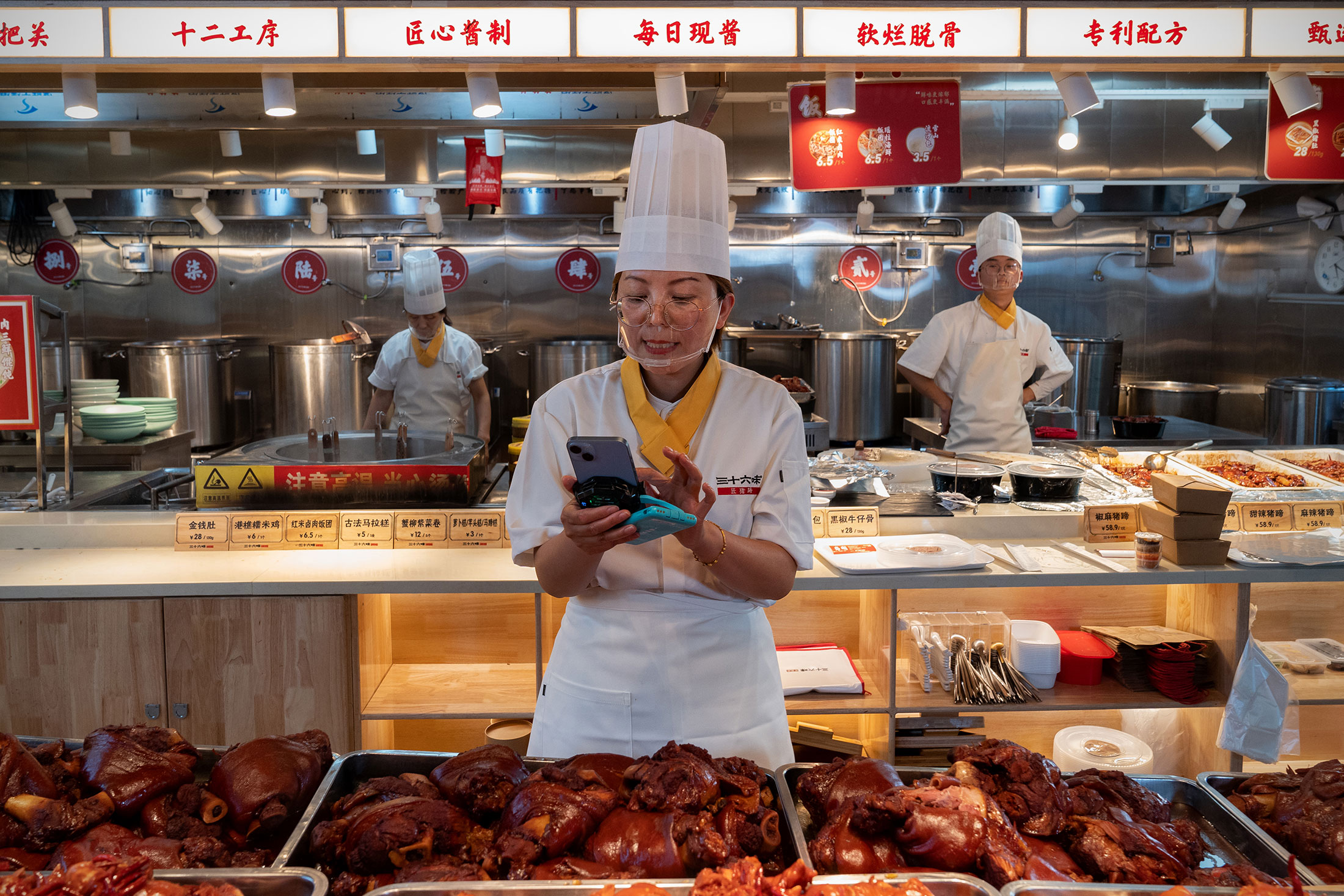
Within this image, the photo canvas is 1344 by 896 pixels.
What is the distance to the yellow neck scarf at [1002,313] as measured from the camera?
4762 mm

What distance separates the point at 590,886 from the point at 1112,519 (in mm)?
2588

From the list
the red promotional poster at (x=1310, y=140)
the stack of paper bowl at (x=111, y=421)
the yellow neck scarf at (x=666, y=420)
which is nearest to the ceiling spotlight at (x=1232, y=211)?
the red promotional poster at (x=1310, y=140)

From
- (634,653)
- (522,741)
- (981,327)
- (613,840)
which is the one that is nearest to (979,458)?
(981,327)

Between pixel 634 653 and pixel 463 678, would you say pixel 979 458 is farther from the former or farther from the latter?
pixel 634 653

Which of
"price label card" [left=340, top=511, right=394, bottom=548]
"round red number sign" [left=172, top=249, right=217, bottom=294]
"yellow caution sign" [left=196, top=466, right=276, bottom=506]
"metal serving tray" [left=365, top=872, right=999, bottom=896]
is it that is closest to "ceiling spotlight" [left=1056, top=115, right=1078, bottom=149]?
"price label card" [left=340, top=511, right=394, bottom=548]

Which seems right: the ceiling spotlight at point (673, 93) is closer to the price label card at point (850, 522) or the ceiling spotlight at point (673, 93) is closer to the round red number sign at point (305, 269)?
the price label card at point (850, 522)

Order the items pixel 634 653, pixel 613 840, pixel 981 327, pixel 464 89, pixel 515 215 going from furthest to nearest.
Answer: pixel 515 215, pixel 981 327, pixel 464 89, pixel 634 653, pixel 613 840

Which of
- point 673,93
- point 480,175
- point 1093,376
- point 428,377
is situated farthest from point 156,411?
point 1093,376

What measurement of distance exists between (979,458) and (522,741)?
208 centimetres

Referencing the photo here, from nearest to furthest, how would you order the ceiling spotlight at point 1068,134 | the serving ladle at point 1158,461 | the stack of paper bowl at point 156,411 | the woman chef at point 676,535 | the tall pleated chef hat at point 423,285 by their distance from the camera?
the woman chef at point 676,535 → the serving ladle at point 1158,461 → the ceiling spotlight at point 1068,134 → the tall pleated chef hat at point 423,285 → the stack of paper bowl at point 156,411

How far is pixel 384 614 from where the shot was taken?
3.07 meters

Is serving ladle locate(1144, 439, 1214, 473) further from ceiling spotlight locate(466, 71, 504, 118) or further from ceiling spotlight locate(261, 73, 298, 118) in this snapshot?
ceiling spotlight locate(261, 73, 298, 118)

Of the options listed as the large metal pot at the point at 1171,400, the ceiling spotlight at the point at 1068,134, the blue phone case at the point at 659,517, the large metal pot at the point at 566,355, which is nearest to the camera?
the blue phone case at the point at 659,517

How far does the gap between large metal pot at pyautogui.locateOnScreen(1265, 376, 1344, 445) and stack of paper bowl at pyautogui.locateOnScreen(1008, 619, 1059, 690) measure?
4753mm
